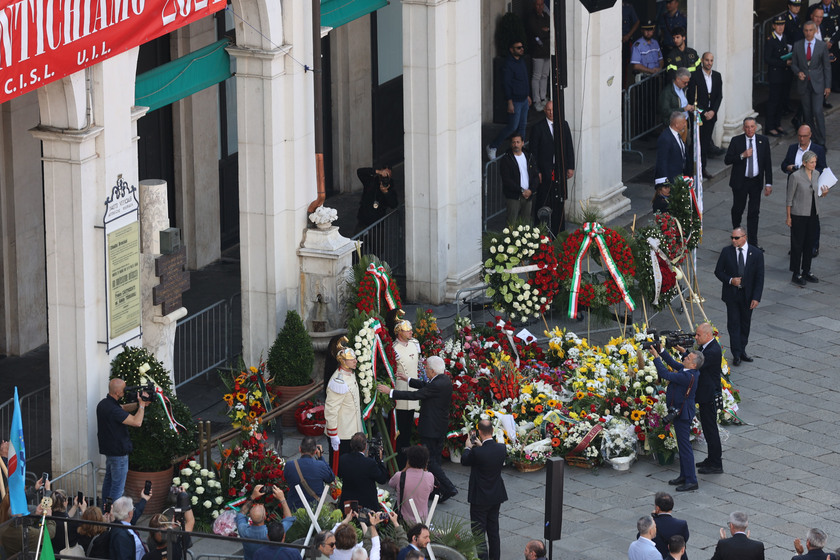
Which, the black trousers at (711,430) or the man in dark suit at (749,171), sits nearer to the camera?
the black trousers at (711,430)

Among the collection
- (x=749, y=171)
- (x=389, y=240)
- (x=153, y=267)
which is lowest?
(x=389, y=240)

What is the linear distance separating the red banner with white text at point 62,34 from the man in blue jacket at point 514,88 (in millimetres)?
9814

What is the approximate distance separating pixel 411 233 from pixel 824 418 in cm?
517

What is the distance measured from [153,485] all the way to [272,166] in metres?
3.82

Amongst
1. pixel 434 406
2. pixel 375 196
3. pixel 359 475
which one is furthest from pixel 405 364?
pixel 375 196

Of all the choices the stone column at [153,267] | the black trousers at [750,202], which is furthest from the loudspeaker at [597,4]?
the stone column at [153,267]

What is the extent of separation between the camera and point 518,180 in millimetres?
21562

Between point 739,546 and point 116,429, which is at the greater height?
point 116,429

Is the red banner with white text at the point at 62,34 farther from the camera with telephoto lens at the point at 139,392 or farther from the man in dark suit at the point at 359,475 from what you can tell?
the man in dark suit at the point at 359,475

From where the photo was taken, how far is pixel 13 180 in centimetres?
1892

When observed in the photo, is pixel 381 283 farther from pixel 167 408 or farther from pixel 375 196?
pixel 167 408

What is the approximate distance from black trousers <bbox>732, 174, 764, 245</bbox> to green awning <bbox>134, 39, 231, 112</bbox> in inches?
290

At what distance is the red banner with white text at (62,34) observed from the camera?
14297mm

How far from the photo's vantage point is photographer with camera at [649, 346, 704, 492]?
1655cm
